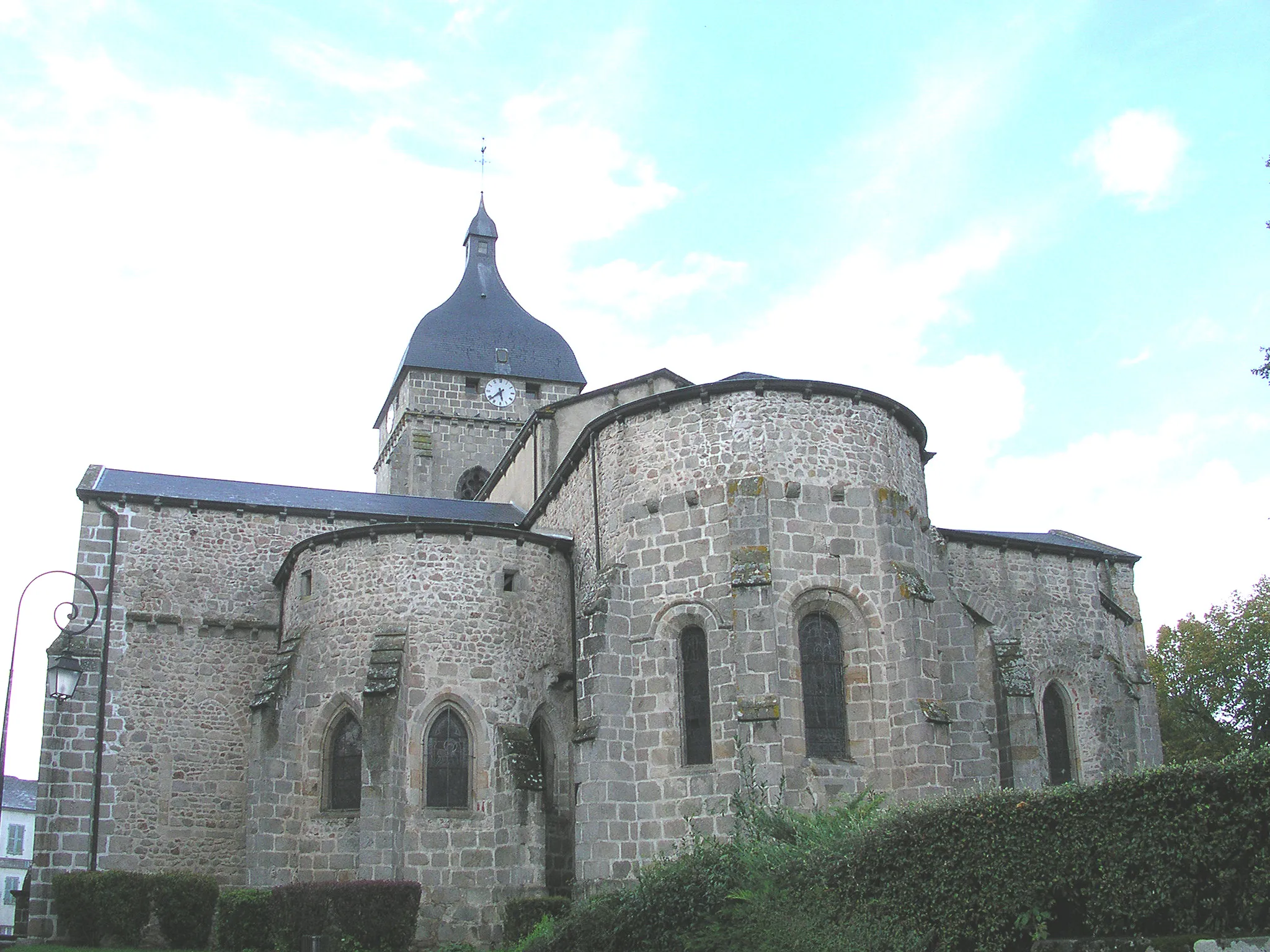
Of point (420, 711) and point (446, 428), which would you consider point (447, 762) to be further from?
point (446, 428)

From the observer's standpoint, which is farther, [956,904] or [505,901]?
[505,901]

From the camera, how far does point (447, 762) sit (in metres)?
21.6

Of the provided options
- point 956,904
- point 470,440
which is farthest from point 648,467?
point 470,440

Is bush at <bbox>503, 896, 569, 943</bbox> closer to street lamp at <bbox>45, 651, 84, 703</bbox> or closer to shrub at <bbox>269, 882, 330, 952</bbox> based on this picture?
shrub at <bbox>269, 882, 330, 952</bbox>

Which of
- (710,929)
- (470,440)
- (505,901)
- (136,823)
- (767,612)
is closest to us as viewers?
(710,929)

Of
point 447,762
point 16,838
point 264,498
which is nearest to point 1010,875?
point 447,762

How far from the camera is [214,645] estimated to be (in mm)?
25828

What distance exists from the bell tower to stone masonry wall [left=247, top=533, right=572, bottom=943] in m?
16.7

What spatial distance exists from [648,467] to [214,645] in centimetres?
1117

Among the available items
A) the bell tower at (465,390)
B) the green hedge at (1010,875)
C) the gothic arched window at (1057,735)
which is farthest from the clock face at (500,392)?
the green hedge at (1010,875)

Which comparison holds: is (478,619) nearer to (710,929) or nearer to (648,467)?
(648,467)

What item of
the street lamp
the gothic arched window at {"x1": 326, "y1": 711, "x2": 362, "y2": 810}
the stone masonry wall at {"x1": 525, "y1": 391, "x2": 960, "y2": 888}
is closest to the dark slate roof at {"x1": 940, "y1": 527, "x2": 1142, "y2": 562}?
the stone masonry wall at {"x1": 525, "y1": 391, "x2": 960, "y2": 888}

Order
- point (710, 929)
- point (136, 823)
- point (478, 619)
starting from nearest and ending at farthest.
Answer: point (710, 929) < point (478, 619) < point (136, 823)

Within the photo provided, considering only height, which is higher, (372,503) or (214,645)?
(372,503)
